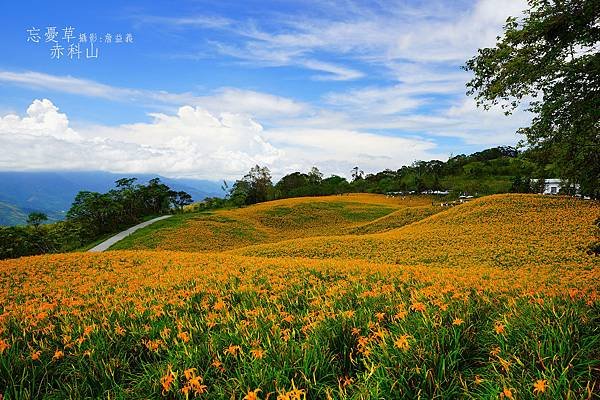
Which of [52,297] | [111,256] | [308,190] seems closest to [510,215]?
[111,256]

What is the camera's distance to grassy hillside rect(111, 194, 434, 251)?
3160cm

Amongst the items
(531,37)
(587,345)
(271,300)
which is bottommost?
(271,300)

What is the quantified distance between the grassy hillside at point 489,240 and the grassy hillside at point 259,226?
805cm

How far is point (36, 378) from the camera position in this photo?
4055 millimetres

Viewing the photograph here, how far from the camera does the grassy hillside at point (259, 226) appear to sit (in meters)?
31.6

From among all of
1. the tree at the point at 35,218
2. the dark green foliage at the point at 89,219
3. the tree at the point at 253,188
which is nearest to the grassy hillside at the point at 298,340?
the dark green foliage at the point at 89,219

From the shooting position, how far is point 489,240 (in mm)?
19141

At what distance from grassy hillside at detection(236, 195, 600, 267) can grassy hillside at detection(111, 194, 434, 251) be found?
805 centimetres

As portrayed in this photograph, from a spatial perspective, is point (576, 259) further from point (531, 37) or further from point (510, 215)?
point (531, 37)

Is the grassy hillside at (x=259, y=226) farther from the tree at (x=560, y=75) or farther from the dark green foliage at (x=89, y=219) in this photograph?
the tree at (x=560, y=75)

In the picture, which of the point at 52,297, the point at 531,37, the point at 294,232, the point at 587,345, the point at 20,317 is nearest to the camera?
the point at 587,345

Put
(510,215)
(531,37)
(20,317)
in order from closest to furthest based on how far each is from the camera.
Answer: (20,317)
(531,37)
(510,215)

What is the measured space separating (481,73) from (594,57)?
219 cm

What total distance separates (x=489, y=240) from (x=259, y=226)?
2496 cm
